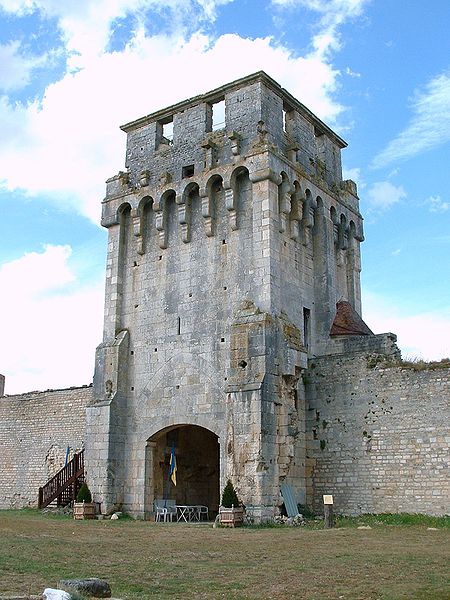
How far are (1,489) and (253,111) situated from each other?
17.3 metres

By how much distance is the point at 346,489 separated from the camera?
59.7 ft

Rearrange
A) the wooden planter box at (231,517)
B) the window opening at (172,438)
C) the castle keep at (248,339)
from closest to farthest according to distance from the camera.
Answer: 1. the wooden planter box at (231,517)
2. the castle keep at (248,339)
3. the window opening at (172,438)

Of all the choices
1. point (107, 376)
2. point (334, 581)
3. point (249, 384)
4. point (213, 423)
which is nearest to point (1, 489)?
point (107, 376)

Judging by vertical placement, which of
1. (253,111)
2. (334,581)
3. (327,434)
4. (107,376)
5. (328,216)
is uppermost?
(253,111)

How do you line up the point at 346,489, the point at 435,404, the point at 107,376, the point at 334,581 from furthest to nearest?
the point at 107,376, the point at 346,489, the point at 435,404, the point at 334,581

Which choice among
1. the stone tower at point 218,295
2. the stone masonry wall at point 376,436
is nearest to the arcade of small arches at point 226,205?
the stone tower at point 218,295

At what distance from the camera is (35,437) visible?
26859 millimetres

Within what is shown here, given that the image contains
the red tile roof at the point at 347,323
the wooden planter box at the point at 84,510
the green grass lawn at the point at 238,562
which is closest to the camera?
the green grass lawn at the point at 238,562

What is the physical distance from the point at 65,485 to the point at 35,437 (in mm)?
4671

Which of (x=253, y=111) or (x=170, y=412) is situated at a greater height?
(x=253, y=111)

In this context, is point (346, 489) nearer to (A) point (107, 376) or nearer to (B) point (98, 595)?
(A) point (107, 376)

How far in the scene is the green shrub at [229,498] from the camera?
16891 millimetres

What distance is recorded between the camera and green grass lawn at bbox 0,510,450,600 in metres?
7.50

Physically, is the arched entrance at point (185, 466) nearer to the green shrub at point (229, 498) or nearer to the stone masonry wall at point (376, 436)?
the green shrub at point (229, 498)
